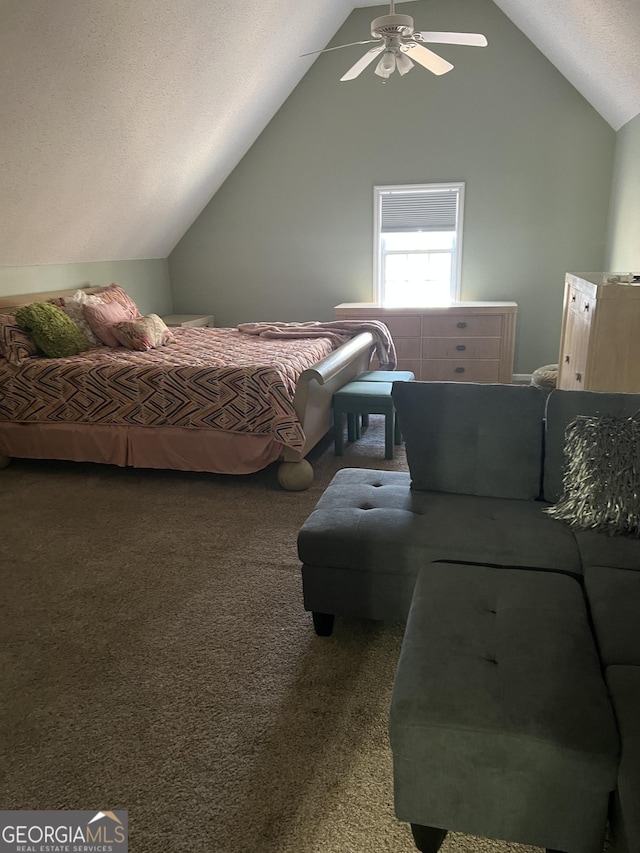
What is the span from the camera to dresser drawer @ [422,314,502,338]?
17.7 ft

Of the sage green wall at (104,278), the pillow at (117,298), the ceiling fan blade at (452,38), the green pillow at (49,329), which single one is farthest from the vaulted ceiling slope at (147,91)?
the ceiling fan blade at (452,38)

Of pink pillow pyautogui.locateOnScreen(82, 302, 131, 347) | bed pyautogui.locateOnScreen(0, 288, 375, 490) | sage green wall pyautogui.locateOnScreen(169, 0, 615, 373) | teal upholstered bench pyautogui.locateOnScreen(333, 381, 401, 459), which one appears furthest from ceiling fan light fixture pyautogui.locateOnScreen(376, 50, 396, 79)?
pink pillow pyautogui.locateOnScreen(82, 302, 131, 347)

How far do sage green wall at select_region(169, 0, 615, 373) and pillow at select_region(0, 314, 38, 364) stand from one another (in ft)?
9.27

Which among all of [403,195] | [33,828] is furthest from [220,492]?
[403,195]

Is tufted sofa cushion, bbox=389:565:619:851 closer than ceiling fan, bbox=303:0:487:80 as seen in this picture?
Yes

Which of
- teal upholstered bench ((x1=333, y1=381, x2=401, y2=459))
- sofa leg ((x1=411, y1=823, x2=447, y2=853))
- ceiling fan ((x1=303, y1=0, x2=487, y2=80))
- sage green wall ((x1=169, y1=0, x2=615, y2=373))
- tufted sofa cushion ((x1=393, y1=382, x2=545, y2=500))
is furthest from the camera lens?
sage green wall ((x1=169, y1=0, x2=615, y2=373))

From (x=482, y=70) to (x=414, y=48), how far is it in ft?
7.85

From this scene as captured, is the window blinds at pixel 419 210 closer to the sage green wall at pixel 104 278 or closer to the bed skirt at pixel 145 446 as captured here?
the sage green wall at pixel 104 278

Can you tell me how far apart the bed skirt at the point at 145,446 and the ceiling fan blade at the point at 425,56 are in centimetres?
233

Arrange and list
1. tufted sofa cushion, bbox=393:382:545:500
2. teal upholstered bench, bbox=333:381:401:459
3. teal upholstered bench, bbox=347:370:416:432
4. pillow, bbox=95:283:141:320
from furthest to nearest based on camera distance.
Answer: pillow, bbox=95:283:141:320, teal upholstered bench, bbox=347:370:416:432, teal upholstered bench, bbox=333:381:401:459, tufted sofa cushion, bbox=393:382:545:500

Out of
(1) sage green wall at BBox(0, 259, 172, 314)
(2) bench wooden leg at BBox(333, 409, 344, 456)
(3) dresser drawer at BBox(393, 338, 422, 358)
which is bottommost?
(2) bench wooden leg at BBox(333, 409, 344, 456)

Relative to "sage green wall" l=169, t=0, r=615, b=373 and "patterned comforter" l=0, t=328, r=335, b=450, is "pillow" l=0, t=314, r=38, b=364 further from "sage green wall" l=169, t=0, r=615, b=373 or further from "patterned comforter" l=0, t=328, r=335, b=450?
"sage green wall" l=169, t=0, r=615, b=373

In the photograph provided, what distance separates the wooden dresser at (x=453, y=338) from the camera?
5410 mm

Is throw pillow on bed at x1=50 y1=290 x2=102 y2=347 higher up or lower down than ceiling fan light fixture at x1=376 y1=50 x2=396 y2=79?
lower down
